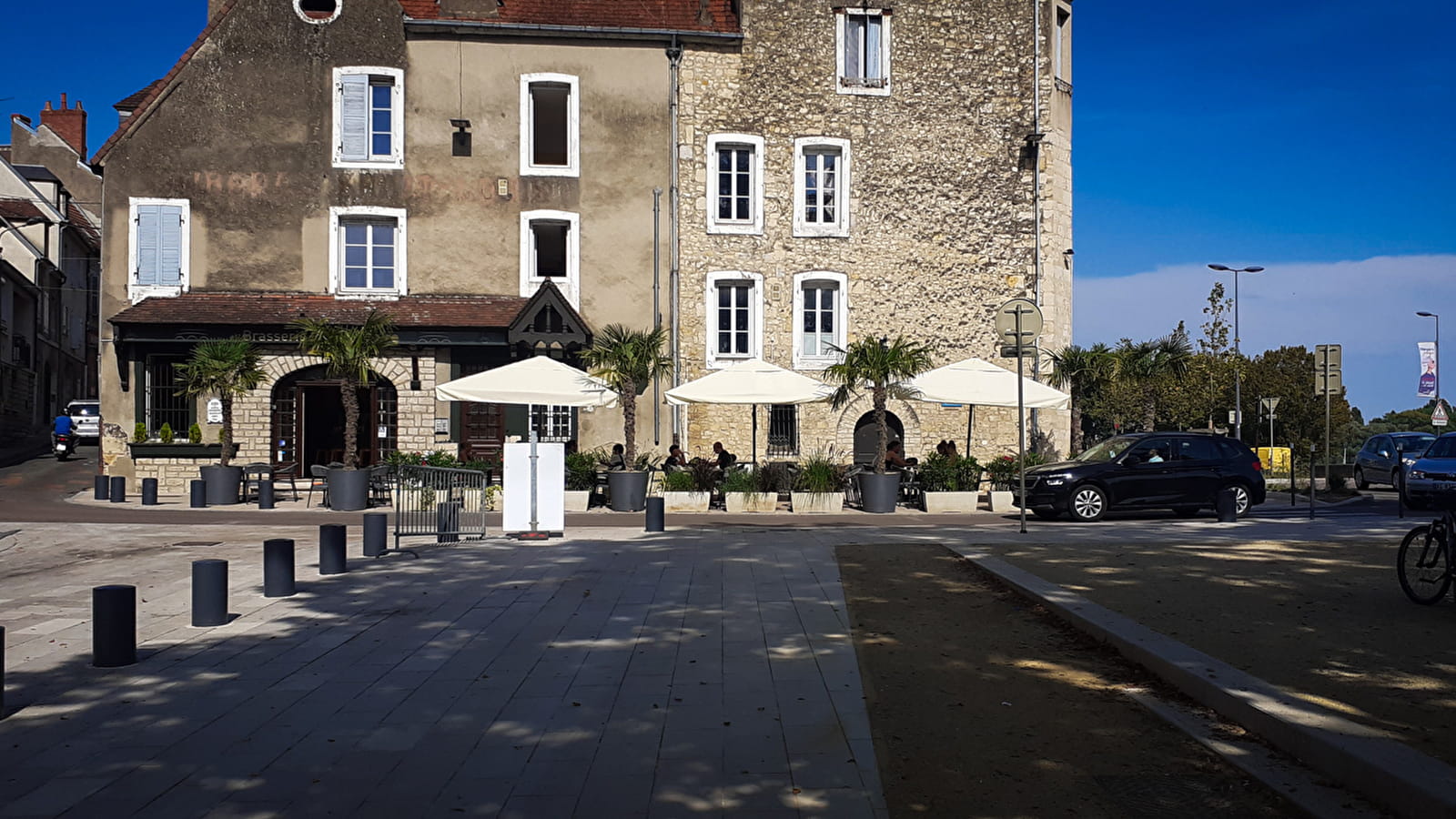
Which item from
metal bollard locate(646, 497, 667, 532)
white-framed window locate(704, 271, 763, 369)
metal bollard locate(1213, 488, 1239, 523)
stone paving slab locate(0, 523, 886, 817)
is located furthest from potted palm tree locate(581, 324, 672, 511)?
metal bollard locate(1213, 488, 1239, 523)

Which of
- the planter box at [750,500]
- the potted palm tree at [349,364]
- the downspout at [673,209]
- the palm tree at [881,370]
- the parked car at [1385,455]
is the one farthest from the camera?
the parked car at [1385,455]

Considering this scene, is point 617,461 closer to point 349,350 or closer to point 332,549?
point 349,350

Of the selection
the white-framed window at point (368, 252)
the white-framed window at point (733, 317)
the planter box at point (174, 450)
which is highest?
the white-framed window at point (368, 252)

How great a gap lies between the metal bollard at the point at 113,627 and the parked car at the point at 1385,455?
96.0ft

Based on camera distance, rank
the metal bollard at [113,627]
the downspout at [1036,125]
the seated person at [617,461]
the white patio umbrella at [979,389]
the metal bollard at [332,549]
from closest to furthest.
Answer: the metal bollard at [113,627] → the metal bollard at [332,549] → the white patio umbrella at [979,389] → the seated person at [617,461] → the downspout at [1036,125]

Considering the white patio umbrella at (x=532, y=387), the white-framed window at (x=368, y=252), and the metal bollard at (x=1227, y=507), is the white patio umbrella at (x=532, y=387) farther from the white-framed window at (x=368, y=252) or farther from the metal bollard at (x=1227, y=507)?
the metal bollard at (x=1227, y=507)

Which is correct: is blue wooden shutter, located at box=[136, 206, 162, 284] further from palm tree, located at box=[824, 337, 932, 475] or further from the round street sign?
Answer: the round street sign

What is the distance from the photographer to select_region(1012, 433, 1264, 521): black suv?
1945cm

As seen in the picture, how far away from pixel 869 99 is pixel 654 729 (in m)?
23.9

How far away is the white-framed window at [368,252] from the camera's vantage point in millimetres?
25812

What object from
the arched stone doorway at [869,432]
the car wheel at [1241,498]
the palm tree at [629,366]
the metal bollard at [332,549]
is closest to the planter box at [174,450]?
the palm tree at [629,366]

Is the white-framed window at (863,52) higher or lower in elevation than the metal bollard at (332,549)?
higher

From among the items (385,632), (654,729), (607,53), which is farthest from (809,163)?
(654,729)

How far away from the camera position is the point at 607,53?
87.7ft
